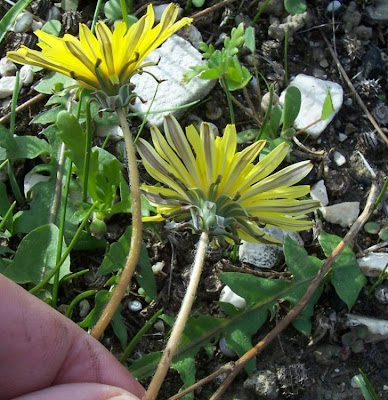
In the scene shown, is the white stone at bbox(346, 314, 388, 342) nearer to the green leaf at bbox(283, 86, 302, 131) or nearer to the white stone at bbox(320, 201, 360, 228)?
the white stone at bbox(320, 201, 360, 228)

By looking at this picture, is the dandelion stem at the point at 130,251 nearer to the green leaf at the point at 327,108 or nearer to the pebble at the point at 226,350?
the pebble at the point at 226,350

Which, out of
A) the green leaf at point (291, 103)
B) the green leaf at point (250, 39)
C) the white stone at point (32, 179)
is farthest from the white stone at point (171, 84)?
the white stone at point (32, 179)

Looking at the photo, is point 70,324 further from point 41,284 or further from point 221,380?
point 221,380

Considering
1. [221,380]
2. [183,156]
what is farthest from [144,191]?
[221,380]

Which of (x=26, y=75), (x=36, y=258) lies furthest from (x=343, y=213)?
(x=26, y=75)

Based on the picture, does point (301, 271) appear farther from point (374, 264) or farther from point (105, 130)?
point (105, 130)

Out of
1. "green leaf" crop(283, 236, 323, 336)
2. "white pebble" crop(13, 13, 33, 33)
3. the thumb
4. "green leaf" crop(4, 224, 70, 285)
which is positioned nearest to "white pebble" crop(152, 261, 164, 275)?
"green leaf" crop(4, 224, 70, 285)

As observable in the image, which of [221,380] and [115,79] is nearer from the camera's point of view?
[115,79]
